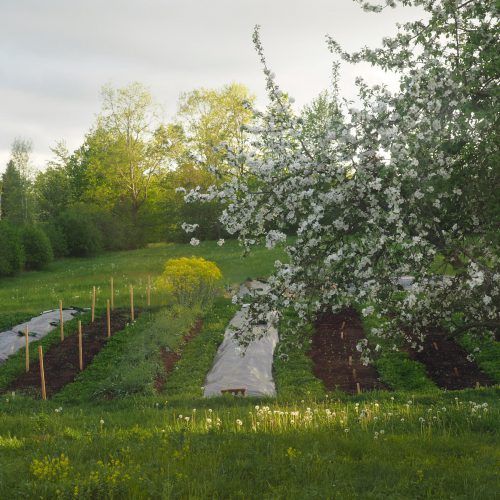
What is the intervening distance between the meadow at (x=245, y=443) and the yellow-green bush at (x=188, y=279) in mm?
8188

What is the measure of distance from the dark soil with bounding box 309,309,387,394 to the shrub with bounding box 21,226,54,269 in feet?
85.8

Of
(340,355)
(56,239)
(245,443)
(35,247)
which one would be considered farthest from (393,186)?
(56,239)

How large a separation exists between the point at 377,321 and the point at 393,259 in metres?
13.2

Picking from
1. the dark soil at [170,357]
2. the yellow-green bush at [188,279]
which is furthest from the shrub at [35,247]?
the dark soil at [170,357]

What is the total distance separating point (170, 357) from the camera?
19.0m

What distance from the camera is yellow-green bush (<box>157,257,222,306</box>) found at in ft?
80.0

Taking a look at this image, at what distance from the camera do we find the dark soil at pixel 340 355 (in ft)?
52.7

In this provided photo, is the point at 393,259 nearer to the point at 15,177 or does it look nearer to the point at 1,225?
the point at 1,225

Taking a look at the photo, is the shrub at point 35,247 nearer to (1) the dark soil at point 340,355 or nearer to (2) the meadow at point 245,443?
(1) the dark soil at point 340,355

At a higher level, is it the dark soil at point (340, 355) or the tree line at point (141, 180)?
the tree line at point (141, 180)

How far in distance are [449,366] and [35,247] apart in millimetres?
32911

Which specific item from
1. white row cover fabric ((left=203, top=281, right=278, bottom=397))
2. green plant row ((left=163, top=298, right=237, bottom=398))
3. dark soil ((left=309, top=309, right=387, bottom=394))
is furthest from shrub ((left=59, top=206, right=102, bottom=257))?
white row cover fabric ((left=203, top=281, right=278, bottom=397))

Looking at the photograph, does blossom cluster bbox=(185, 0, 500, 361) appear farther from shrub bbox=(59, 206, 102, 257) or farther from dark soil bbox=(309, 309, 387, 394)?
shrub bbox=(59, 206, 102, 257)

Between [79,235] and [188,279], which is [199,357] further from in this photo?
[79,235]
